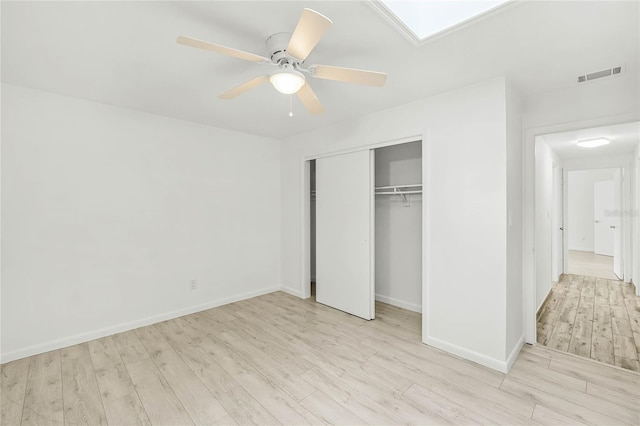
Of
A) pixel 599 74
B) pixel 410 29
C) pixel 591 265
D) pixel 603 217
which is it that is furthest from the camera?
pixel 603 217

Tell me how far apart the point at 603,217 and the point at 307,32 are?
9207 millimetres

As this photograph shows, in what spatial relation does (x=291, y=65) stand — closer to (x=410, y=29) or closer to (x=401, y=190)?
(x=410, y=29)

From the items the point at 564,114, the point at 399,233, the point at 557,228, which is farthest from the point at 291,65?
the point at 557,228

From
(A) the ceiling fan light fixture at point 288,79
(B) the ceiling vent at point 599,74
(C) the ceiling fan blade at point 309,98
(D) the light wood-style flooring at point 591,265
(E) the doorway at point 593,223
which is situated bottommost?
(D) the light wood-style flooring at point 591,265

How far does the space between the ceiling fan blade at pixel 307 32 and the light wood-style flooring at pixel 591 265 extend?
7.07 meters

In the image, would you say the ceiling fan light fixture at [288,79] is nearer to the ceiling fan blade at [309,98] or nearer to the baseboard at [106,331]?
the ceiling fan blade at [309,98]

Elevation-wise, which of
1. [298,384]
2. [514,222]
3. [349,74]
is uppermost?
[349,74]

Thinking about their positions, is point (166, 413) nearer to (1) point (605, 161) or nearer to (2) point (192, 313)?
(2) point (192, 313)

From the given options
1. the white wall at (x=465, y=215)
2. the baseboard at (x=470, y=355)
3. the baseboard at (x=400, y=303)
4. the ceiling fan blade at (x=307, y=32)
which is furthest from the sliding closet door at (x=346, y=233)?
the ceiling fan blade at (x=307, y=32)

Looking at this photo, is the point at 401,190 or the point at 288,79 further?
the point at 401,190

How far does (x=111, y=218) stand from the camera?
3074 mm

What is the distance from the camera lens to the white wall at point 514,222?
244 cm

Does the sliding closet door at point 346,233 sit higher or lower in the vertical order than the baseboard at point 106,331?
higher

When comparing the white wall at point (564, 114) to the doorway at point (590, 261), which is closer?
the white wall at point (564, 114)
